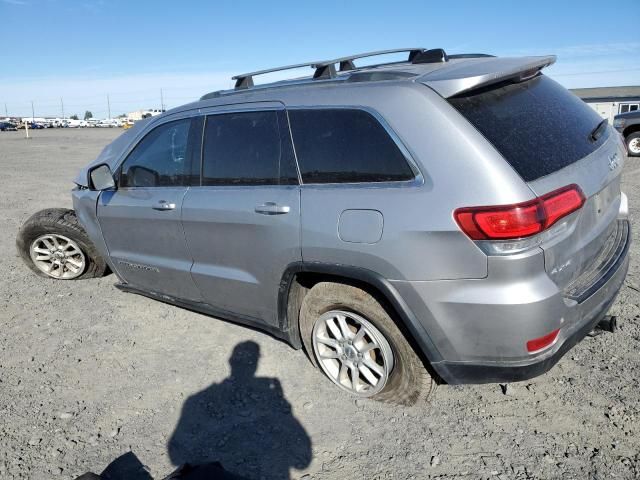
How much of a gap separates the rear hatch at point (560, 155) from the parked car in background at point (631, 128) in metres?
12.1

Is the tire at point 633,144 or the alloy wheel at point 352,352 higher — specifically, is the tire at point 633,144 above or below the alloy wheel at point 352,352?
above

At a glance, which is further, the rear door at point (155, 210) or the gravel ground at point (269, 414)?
the rear door at point (155, 210)

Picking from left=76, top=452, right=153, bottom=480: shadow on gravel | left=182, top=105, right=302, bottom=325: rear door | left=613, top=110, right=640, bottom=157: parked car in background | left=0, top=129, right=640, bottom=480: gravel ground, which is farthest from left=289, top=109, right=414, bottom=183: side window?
left=613, top=110, right=640, bottom=157: parked car in background

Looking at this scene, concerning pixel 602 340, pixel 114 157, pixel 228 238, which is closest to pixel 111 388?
pixel 228 238

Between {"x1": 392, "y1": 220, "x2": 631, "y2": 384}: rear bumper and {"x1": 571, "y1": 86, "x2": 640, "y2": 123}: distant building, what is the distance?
126 feet

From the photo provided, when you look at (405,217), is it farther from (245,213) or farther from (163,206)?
(163,206)

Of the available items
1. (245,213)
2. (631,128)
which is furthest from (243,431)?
(631,128)

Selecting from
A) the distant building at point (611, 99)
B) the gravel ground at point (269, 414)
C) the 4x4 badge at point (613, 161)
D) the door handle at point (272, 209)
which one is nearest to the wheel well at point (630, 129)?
the gravel ground at point (269, 414)

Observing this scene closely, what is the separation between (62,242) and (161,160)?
6.46 ft

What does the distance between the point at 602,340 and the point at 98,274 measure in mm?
4515

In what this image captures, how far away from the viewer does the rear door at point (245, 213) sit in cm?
302

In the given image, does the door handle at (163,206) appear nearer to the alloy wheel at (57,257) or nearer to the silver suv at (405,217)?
the silver suv at (405,217)

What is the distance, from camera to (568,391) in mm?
3031

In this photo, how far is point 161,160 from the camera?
3.83 meters
